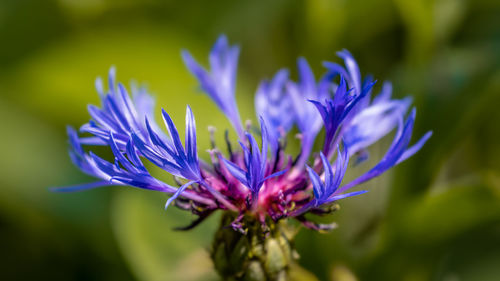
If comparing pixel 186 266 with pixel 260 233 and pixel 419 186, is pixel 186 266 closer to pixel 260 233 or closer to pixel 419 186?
pixel 260 233

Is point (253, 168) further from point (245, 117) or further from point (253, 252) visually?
point (245, 117)

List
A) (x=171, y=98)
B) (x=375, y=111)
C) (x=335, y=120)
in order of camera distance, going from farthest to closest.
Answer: (x=171, y=98) < (x=375, y=111) < (x=335, y=120)

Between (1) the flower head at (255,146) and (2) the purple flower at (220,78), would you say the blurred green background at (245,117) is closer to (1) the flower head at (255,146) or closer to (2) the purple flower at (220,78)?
(2) the purple flower at (220,78)

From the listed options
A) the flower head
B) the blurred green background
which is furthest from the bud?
the blurred green background

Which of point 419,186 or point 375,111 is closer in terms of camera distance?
point 375,111

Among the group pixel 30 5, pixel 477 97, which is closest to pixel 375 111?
pixel 477 97

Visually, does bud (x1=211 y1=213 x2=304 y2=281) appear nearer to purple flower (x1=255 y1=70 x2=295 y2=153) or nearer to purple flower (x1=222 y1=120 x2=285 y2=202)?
purple flower (x1=222 y1=120 x2=285 y2=202)
